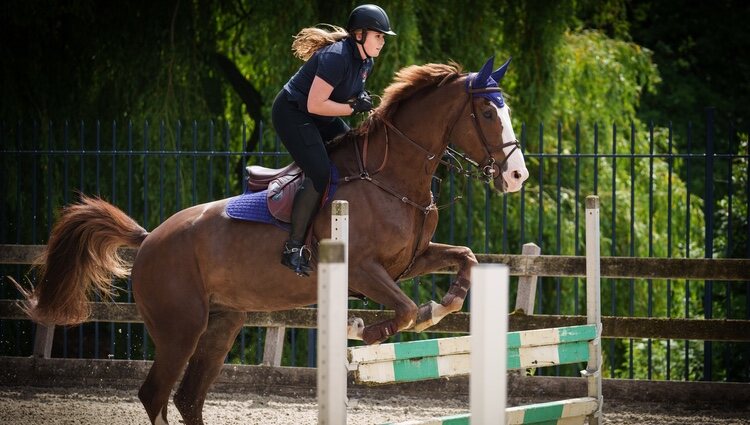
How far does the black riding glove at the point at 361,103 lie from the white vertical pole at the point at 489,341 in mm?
3094

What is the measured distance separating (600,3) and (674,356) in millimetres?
5932

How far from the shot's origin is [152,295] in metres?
6.75

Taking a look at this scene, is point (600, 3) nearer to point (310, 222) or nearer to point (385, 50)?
point (385, 50)

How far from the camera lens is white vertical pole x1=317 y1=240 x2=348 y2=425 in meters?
3.64

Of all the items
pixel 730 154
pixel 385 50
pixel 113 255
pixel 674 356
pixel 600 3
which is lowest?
pixel 674 356

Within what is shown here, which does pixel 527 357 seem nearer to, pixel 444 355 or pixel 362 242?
pixel 444 355

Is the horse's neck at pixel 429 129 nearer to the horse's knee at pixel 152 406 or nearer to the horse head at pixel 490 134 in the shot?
the horse head at pixel 490 134

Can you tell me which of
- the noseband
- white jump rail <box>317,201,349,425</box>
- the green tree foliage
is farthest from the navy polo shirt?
the green tree foliage

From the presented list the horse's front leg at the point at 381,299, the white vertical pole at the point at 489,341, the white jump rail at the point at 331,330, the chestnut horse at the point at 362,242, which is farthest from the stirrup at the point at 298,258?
the white vertical pole at the point at 489,341

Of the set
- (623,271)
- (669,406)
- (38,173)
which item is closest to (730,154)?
(623,271)

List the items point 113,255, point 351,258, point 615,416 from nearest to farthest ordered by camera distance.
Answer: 1. point 351,258
2. point 113,255
3. point 615,416

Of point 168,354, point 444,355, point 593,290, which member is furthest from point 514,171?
point 168,354

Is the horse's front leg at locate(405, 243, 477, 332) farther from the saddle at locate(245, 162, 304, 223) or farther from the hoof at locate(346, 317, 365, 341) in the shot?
the saddle at locate(245, 162, 304, 223)

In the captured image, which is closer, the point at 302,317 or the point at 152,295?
the point at 152,295
